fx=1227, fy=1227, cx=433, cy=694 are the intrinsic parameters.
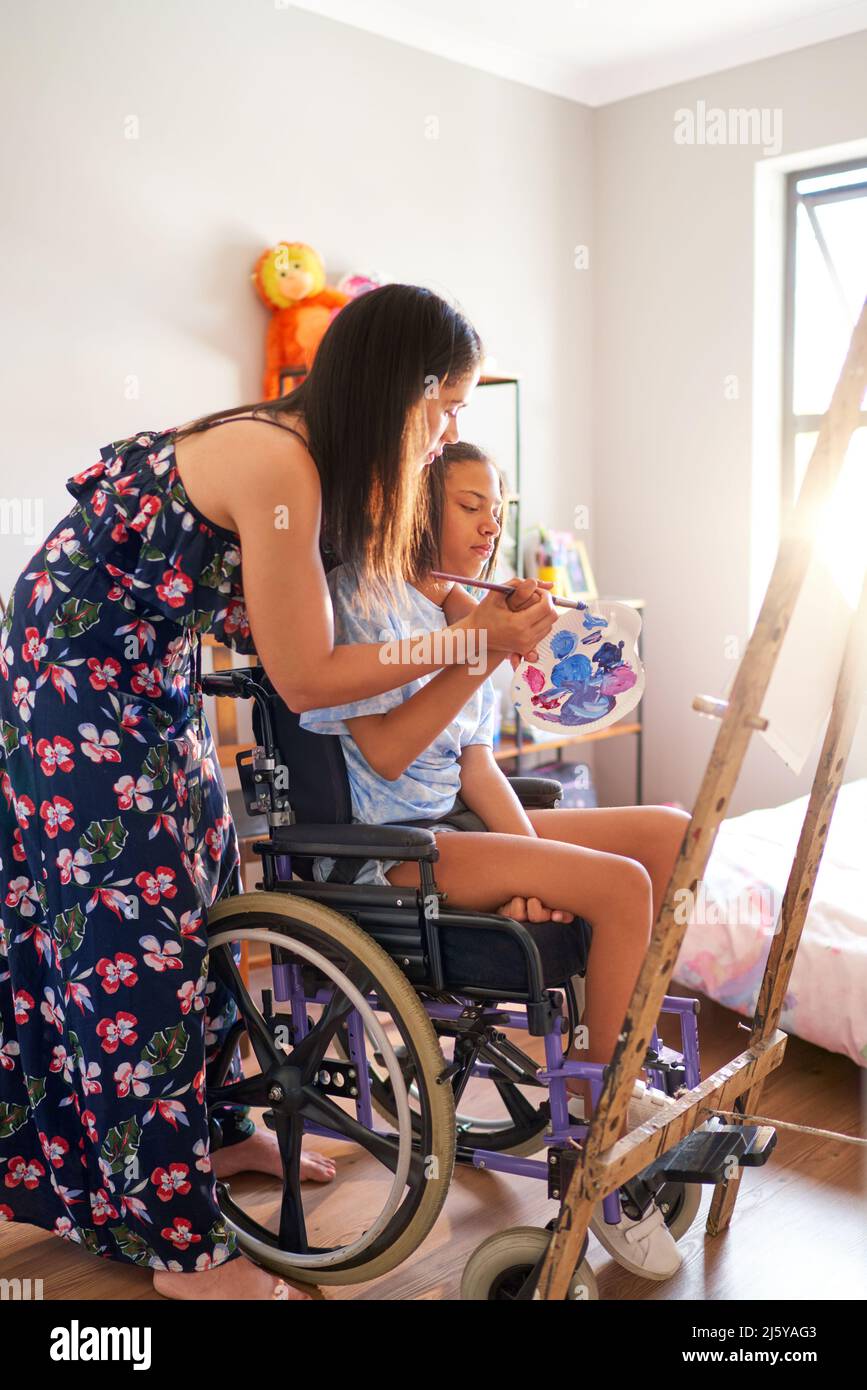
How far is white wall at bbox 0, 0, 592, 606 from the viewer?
2.75 meters

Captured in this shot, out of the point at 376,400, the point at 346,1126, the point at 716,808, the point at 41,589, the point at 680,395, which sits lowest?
the point at 346,1126

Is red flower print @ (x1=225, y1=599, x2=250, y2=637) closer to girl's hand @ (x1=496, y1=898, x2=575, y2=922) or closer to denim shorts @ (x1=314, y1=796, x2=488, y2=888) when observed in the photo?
denim shorts @ (x1=314, y1=796, x2=488, y2=888)

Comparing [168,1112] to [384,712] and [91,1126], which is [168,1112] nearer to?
[91,1126]

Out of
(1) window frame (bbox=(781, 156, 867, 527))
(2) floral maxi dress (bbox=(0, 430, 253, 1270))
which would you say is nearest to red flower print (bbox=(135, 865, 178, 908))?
(2) floral maxi dress (bbox=(0, 430, 253, 1270))

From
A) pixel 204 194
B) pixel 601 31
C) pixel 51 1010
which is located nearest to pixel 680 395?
pixel 601 31

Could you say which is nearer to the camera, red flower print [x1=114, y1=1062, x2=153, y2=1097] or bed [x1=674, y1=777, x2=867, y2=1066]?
red flower print [x1=114, y1=1062, x2=153, y2=1097]

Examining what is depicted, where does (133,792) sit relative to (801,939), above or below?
above

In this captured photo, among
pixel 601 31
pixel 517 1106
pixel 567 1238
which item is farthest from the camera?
pixel 601 31

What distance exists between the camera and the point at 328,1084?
163cm

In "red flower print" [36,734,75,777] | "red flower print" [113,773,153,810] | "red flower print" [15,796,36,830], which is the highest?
"red flower print" [36,734,75,777]

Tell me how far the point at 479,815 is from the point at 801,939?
80cm

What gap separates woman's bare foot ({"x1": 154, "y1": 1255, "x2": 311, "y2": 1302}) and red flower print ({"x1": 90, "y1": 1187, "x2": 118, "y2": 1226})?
0.32ft

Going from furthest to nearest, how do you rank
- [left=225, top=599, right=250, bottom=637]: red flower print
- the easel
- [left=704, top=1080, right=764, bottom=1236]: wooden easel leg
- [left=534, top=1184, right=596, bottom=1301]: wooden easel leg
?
[left=704, top=1080, right=764, bottom=1236]: wooden easel leg, [left=225, top=599, right=250, bottom=637]: red flower print, [left=534, top=1184, right=596, bottom=1301]: wooden easel leg, the easel
